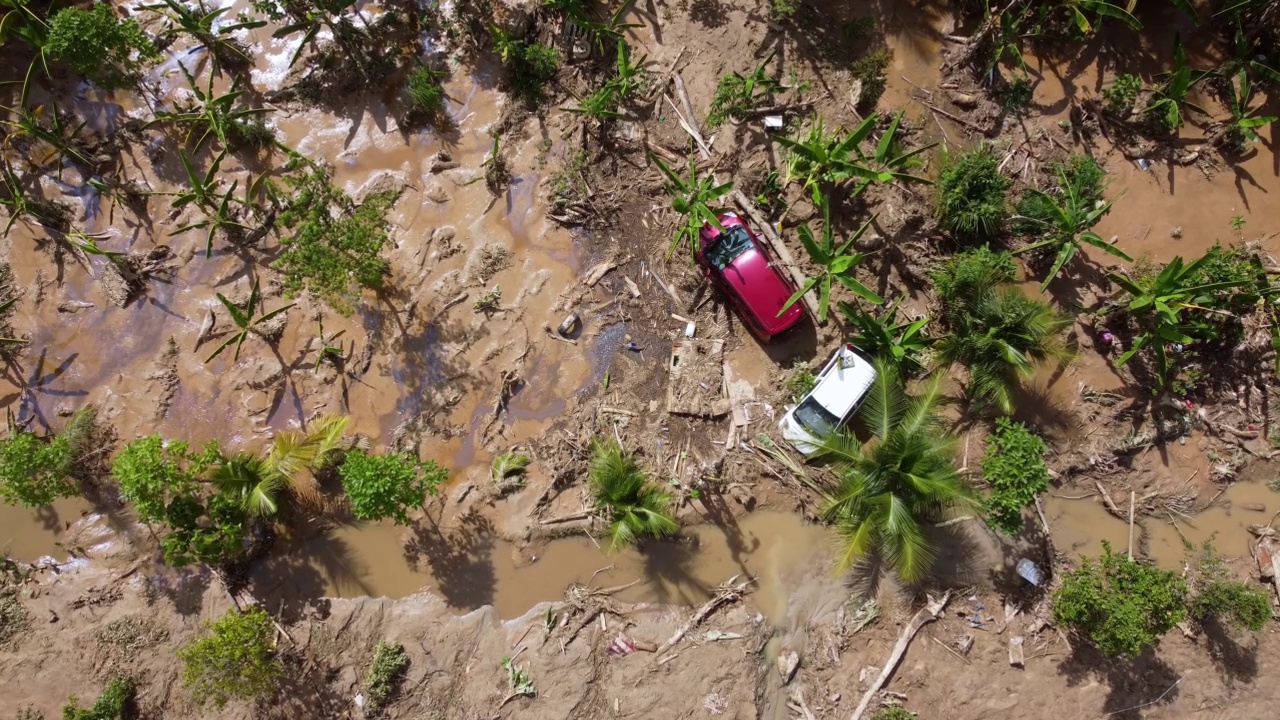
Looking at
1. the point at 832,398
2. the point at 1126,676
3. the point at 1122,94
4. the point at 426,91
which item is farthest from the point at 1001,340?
the point at 426,91

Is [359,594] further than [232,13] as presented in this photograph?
No

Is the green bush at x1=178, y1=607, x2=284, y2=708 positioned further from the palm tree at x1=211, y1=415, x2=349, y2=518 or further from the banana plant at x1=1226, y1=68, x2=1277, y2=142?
the banana plant at x1=1226, y1=68, x2=1277, y2=142

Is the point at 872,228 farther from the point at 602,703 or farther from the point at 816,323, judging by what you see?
the point at 602,703

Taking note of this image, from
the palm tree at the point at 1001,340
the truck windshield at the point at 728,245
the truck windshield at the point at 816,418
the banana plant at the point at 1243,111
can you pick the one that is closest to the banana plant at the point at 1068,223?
the palm tree at the point at 1001,340

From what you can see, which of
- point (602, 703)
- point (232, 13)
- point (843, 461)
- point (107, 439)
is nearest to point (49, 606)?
point (107, 439)

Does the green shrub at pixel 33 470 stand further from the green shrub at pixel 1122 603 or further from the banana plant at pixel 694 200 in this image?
the green shrub at pixel 1122 603

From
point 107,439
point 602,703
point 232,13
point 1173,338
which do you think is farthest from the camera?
point 232,13
